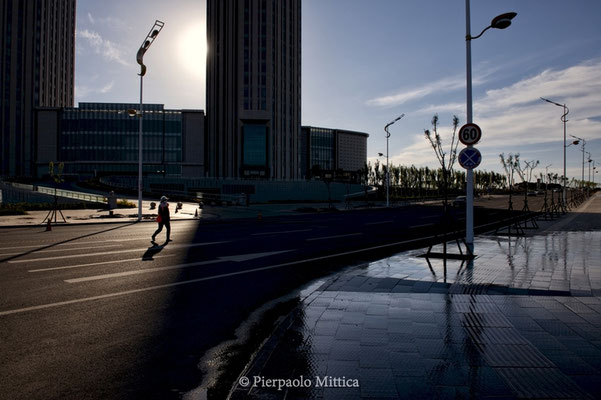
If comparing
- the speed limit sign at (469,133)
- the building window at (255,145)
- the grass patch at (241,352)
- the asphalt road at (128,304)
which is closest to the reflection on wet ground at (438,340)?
the grass patch at (241,352)

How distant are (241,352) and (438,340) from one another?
2259mm

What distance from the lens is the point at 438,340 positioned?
468 centimetres

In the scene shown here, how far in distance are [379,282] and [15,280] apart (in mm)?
6972

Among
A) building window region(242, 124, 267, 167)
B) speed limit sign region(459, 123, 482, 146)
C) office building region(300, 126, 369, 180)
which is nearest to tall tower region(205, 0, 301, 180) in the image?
building window region(242, 124, 267, 167)

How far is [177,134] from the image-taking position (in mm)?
99000

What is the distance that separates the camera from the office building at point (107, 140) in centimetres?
9788

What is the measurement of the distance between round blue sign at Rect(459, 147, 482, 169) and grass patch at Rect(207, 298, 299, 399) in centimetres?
679

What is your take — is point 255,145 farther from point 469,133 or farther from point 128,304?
point 128,304

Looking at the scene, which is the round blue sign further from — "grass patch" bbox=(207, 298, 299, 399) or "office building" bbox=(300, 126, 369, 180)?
"office building" bbox=(300, 126, 369, 180)

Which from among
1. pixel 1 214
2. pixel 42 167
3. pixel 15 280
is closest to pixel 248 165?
pixel 42 167

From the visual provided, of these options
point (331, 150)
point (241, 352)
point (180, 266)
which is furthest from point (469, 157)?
point (331, 150)

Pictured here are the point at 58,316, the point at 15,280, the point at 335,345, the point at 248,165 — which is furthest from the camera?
the point at 248,165

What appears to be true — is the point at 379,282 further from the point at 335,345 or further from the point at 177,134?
the point at 177,134

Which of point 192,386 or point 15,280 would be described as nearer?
point 192,386
